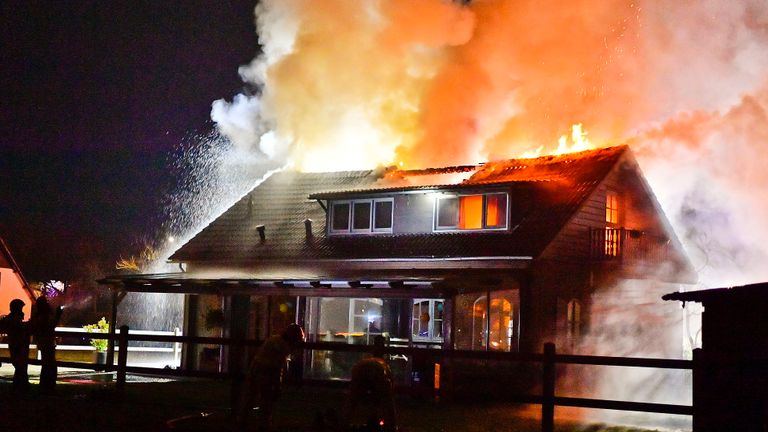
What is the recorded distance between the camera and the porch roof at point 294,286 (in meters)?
20.1

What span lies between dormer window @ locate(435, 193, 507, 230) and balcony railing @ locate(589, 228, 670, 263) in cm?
276

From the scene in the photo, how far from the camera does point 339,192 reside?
83.9ft

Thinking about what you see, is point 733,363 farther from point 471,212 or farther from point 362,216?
point 362,216

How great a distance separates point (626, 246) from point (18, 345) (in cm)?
1676

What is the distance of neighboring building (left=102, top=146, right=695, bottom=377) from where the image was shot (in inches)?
874

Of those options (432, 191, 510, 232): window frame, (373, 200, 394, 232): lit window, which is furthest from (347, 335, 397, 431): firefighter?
(373, 200, 394, 232): lit window

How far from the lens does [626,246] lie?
25000 millimetres

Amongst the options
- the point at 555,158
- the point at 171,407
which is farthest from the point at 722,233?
the point at 171,407

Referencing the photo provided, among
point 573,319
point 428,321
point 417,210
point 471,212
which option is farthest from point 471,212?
point 573,319

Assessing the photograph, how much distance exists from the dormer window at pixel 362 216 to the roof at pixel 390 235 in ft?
0.87

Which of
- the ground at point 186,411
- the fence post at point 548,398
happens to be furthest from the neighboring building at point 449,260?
the fence post at point 548,398

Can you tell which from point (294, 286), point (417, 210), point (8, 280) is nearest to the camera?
point (294, 286)

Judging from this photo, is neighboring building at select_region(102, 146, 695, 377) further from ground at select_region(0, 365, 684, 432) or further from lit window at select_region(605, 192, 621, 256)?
ground at select_region(0, 365, 684, 432)

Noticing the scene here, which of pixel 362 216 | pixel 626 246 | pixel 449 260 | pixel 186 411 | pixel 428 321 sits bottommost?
pixel 186 411
